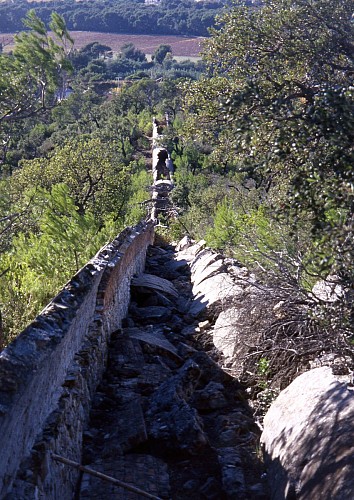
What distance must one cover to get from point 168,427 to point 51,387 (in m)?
1.34

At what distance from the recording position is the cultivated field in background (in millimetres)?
107938

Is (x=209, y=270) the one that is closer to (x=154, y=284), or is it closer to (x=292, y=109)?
(x=154, y=284)

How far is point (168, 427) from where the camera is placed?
5379 mm

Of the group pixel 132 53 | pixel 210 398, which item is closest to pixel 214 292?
pixel 210 398

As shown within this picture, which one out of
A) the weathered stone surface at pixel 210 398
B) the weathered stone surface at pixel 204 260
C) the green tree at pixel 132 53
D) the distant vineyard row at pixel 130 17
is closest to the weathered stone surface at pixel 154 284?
the weathered stone surface at pixel 204 260

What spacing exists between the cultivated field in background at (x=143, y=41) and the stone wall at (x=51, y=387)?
338ft

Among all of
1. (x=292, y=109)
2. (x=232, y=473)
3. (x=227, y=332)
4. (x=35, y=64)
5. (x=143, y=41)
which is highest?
(x=143, y=41)

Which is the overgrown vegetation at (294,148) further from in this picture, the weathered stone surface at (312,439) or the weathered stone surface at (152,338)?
the weathered stone surface at (152,338)

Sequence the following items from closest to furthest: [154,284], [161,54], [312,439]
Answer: [312,439] < [154,284] < [161,54]

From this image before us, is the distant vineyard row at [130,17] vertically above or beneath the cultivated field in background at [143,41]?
above

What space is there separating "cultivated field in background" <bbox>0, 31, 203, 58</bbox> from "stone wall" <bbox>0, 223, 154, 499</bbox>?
103104 mm

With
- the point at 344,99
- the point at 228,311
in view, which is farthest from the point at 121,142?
the point at 344,99

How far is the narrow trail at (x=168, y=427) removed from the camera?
474 cm

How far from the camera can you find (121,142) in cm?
4534
